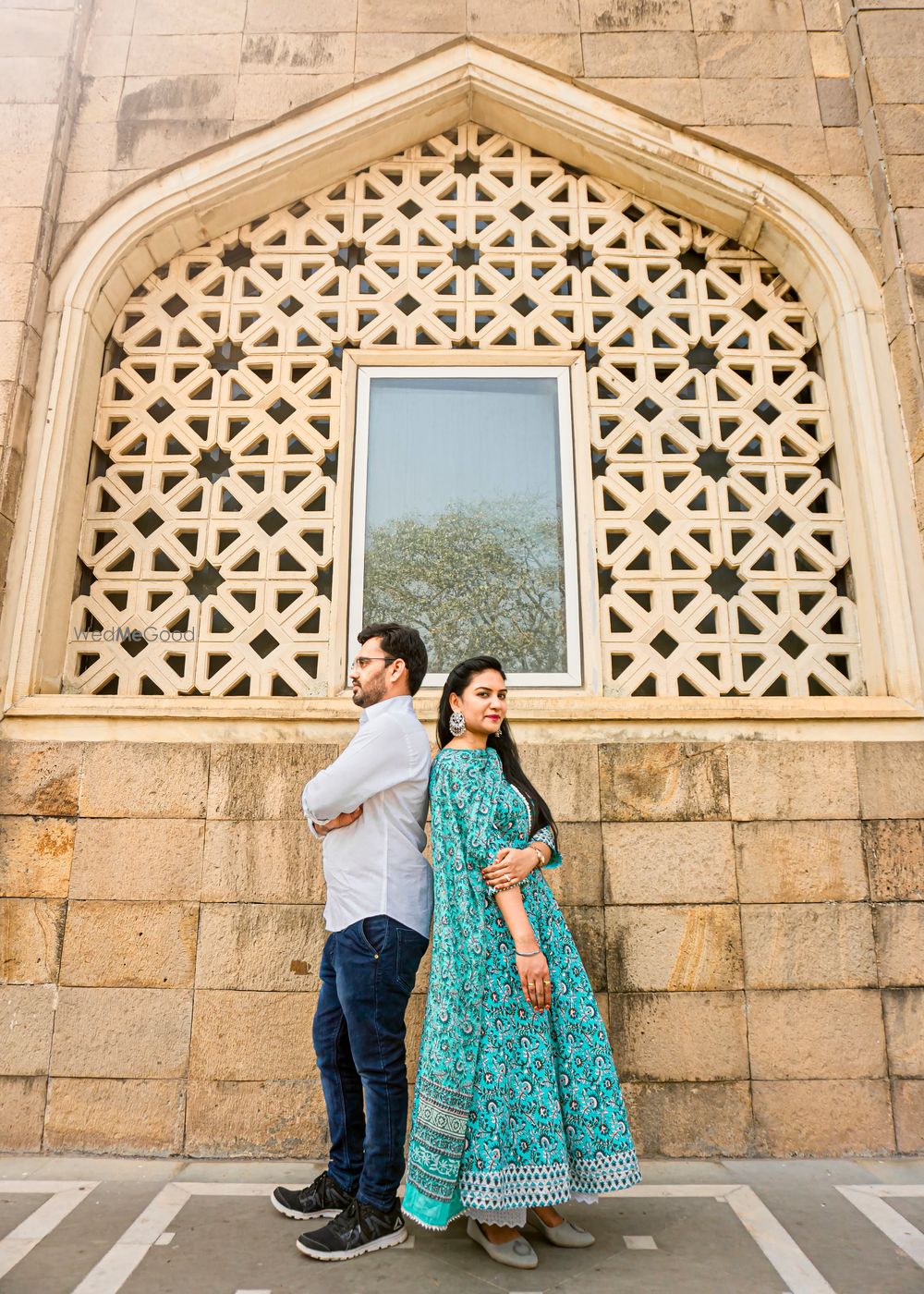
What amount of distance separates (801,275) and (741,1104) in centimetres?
402

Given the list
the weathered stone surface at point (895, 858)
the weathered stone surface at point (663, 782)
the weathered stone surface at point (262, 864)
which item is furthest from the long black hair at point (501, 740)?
the weathered stone surface at point (895, 858)

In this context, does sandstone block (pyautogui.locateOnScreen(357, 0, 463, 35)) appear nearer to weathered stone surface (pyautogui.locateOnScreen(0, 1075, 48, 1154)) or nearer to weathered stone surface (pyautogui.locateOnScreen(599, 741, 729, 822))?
weathered stone surface (pyautogui.locateOnScreen(599, 741, 729, 822))

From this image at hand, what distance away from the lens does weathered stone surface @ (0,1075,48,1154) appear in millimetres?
3426

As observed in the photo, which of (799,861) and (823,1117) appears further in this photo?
(799,861)

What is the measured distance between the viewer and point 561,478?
14.6 feet

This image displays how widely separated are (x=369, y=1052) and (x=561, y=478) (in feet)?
9.56

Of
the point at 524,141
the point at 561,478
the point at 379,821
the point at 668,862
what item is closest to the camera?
the point at 379,821

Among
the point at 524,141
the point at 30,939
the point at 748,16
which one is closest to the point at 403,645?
the point at 30,939

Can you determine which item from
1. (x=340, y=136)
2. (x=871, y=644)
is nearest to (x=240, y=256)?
(x=340, y=136)

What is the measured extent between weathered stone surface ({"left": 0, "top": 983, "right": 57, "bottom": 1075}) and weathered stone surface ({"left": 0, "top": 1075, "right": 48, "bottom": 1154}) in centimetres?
5

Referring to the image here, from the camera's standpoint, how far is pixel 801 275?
459cm

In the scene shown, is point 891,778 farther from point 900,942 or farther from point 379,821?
point 379,821

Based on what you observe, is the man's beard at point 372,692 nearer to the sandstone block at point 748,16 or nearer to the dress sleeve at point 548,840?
the dress sleeve at point 548,840

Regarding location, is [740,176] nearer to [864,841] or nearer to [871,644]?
[871,644]
